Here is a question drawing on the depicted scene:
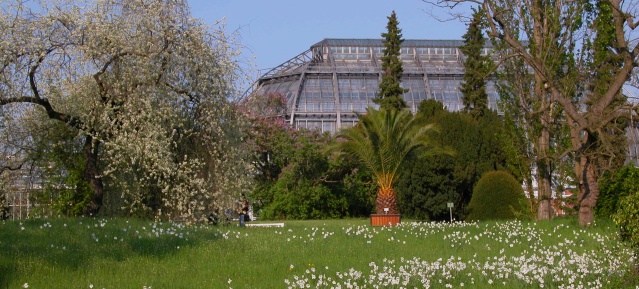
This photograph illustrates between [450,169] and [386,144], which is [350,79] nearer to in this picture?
[450,169]

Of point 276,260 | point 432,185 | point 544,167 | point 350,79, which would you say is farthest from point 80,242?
point 350,79

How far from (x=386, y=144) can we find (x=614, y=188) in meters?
8.19

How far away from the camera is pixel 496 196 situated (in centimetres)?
2647

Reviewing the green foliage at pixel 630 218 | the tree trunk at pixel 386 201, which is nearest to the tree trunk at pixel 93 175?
the green foliage at pixel 630 218

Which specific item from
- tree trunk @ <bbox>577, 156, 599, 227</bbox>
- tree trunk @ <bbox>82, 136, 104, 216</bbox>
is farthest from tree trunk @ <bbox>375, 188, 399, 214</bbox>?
tree trunk @ <bbox>82, 136, 104, 216</bbox>

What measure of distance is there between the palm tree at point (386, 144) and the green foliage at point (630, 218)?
17.6m

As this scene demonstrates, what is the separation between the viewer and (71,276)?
9.20 m

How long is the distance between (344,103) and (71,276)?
50.6 meters

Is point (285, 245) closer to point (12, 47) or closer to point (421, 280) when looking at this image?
point (421, 280)

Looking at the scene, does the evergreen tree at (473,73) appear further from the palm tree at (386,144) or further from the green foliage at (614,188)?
the green foliage at (614,188)

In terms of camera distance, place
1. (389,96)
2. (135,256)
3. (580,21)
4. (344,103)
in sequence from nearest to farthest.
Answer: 1. (135,256)
2. (580,21)
3. (389,96)
4. (344,103)

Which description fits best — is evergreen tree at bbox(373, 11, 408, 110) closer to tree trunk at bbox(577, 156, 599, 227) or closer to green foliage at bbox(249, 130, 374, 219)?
green foliage at bbox(249, 130, 374, 219)

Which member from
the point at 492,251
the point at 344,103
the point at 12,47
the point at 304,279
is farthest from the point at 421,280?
the point at 344,103

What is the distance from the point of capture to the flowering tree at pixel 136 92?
15.4 metres
